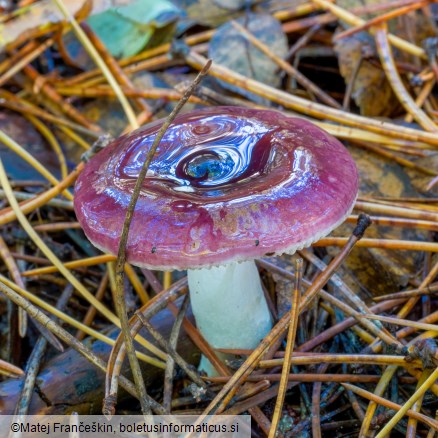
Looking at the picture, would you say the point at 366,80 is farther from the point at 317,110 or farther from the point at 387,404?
the point at 387,404

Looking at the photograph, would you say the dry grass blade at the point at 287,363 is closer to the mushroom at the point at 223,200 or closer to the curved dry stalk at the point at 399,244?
the mushroom at the point at 223,200

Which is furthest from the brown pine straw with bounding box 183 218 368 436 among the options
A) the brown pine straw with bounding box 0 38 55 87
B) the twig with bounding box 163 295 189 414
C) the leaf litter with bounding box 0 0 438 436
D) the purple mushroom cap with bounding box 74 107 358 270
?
the brown pine straw with bounding box 0 38 55 87

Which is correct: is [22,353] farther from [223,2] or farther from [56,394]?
[223,2]

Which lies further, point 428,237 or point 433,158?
point 433,158

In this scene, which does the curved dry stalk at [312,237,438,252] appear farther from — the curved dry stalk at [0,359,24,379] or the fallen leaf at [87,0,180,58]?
the fallen leaf at [87,0,180,58]

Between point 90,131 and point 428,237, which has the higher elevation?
point 90,131

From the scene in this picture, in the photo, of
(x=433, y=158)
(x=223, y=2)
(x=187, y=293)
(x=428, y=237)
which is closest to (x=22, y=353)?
(x=187, y=293)

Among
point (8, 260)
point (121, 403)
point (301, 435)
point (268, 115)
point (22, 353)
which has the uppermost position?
point (268, 115)
